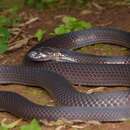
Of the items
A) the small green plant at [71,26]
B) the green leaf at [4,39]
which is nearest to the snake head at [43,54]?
the green leaf at [4,39]

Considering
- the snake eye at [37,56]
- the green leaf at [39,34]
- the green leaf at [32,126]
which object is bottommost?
the green leaf at [39,34]

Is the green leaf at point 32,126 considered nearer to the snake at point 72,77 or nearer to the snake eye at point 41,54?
the snake at point 72,77

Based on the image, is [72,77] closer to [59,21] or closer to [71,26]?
[71,26]

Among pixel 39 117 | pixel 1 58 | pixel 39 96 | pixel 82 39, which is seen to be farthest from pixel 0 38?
pixel 39 117

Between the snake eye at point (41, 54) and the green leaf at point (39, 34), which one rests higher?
the snake eye at point (41, 54)

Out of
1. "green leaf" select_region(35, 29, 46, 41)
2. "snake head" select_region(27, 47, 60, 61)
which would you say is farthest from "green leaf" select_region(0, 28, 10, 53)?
"snake head" select_region(27, 47, 60, 61)

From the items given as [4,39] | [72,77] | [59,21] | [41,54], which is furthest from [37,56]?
[59,21]

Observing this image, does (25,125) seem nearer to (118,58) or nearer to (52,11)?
(118,58)
